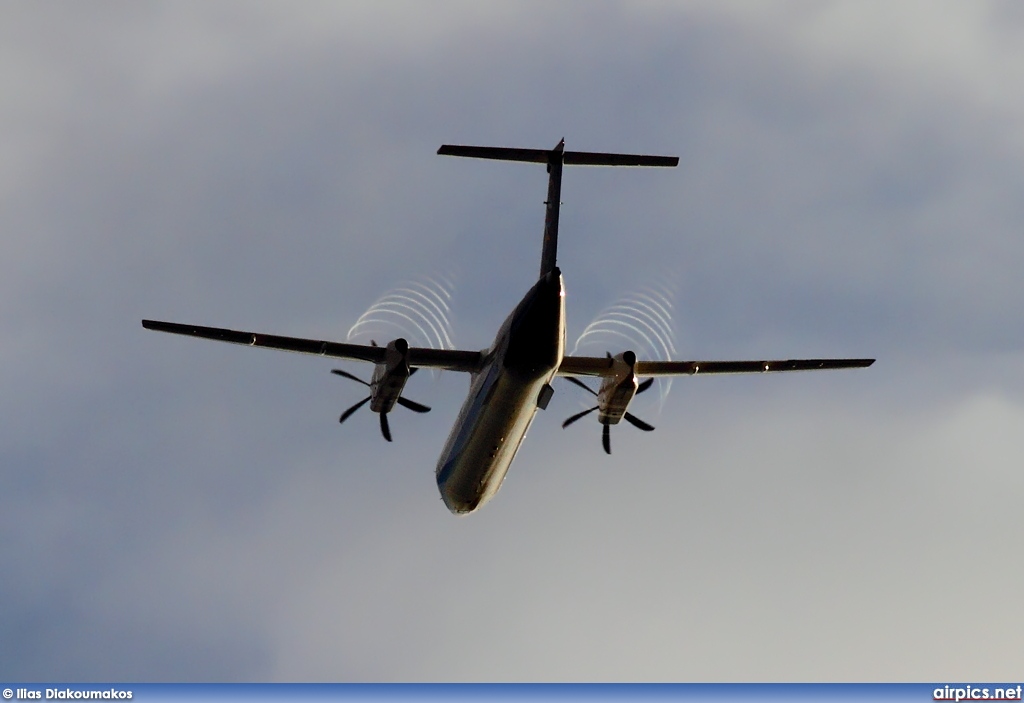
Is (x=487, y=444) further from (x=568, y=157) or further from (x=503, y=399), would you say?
(x=568, y=157)

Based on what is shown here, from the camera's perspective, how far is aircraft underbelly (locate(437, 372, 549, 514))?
34.8 metres

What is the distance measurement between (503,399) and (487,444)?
2.69m

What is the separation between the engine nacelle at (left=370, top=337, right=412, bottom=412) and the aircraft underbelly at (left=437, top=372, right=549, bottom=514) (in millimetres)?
2291

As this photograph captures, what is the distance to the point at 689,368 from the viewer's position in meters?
40.6

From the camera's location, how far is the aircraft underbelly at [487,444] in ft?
114

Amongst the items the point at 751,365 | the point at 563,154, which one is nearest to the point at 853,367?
the point at 751,365

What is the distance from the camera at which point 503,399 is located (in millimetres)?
34938

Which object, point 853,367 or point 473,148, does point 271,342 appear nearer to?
point 473,148

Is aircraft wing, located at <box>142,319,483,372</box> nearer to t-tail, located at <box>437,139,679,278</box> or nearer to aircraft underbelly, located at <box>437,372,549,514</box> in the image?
aircraft underbelly, located at <box>437,372,549,514</box>

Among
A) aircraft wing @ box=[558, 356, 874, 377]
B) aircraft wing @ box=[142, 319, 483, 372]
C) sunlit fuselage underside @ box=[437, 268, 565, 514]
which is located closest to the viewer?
sunlit fuselage underside @ box=[437, 268, 565, 514]

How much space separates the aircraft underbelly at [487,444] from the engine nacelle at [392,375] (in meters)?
2.29

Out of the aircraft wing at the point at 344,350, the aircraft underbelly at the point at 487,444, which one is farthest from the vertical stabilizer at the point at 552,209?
the aircraft wing at the point at 344,350

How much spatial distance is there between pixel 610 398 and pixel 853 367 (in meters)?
8.64

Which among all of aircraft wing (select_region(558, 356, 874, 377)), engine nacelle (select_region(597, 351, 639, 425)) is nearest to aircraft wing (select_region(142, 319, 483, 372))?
engine nacelle (select_region(597, 351, 639, 425))
